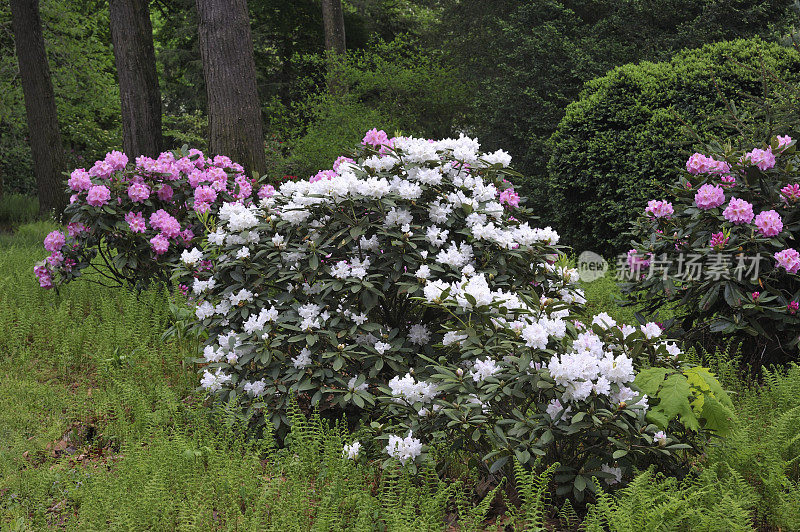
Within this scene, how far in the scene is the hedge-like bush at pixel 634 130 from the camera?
688 centimetres

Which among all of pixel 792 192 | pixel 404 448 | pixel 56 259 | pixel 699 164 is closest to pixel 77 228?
pixel 56 259

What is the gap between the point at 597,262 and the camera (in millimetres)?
8094

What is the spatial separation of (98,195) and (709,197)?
185 inches

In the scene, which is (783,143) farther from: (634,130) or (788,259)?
(634,130)

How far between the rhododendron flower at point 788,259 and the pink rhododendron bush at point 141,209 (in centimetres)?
403

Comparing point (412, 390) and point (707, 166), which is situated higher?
point (707, 166)

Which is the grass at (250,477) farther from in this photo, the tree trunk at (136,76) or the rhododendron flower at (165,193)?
the tree trunk at (136,76)

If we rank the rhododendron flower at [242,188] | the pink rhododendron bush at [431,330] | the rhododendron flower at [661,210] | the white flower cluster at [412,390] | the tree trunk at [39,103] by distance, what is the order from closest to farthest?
the pink rhododendron bush at [431,330] → the white flower cluster at [412,390] → the rhododendron flower at [661,210] → the rhododendron flower at [242,188] → the tree trunk at [39,103]

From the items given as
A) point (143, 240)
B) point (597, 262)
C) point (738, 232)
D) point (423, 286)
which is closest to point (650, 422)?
point (423, 286)

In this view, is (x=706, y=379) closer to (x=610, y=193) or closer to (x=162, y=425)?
(x=162, y=425)

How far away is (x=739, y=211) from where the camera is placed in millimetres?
4055

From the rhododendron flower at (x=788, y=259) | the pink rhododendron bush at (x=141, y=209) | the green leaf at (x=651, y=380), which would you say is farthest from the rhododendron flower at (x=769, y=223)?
the pink rhododendron bush at (x=141, y=209)

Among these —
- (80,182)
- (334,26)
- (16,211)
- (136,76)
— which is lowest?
(16,211)

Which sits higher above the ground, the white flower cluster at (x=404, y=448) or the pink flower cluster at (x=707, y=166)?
the pink flower cluster at (x=707, y=166)
